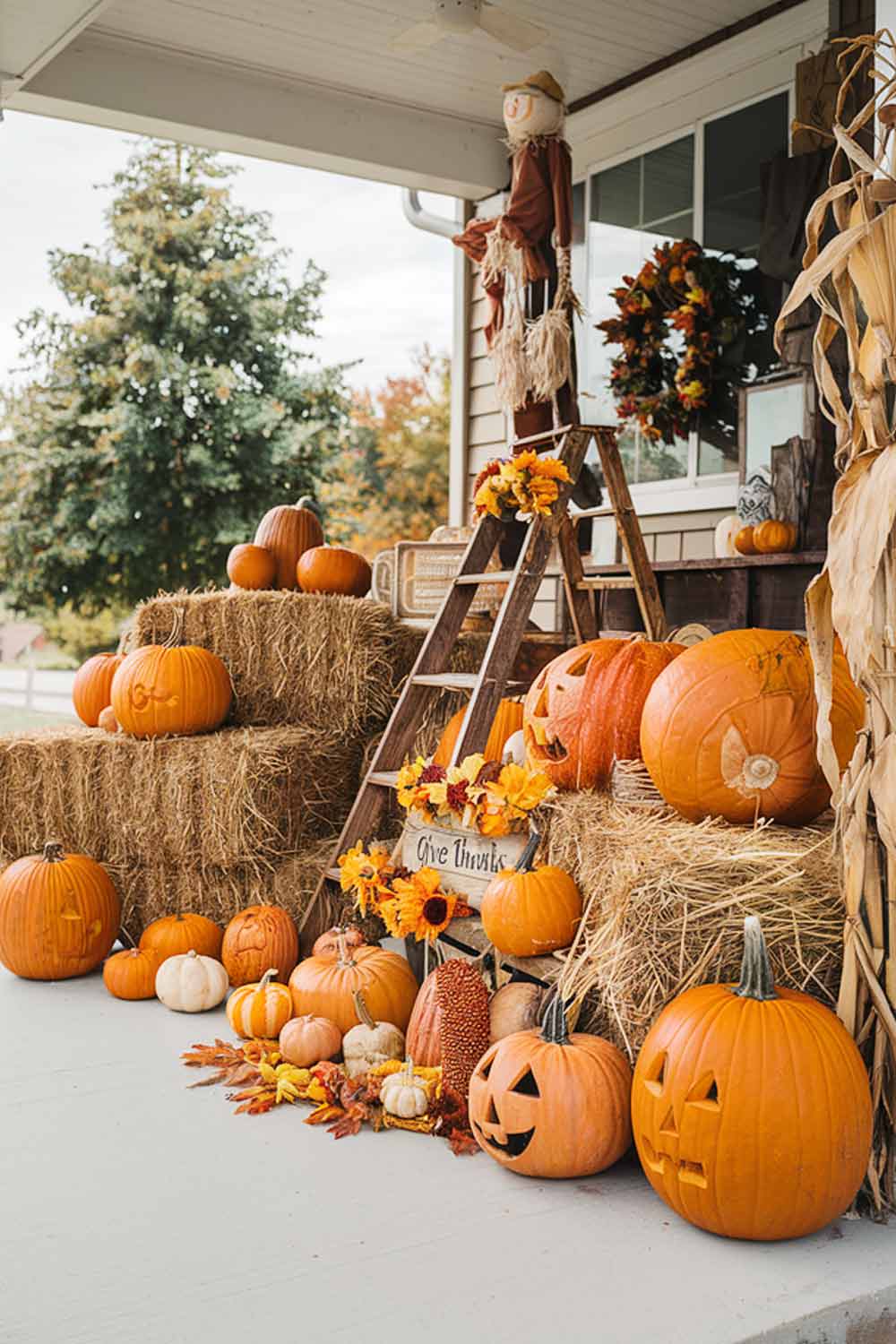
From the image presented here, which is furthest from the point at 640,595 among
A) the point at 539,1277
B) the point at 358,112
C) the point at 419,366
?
the point at 419,366

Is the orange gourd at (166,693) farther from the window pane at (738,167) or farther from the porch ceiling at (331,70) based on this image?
the window pane at (738,167)

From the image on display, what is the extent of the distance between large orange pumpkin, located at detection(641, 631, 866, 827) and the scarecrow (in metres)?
1.96

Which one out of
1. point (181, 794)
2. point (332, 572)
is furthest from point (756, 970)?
point (332, 572)

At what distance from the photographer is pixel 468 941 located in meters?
3.18

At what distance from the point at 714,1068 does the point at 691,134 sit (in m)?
4.20

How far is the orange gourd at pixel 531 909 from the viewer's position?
280 centimetres

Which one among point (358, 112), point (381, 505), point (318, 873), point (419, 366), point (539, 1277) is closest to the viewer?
point (539, 1277)

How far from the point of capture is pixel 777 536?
406 centimetres

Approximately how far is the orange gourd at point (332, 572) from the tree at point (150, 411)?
10.8m

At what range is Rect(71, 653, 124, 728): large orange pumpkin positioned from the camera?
4.83 m

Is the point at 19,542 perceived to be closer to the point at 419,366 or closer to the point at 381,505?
the point at 381,505

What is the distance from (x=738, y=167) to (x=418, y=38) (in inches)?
53.8

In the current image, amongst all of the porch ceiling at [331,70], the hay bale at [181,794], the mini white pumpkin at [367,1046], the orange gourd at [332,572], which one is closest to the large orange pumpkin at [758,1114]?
the mini white pumpkin at [367,1046]

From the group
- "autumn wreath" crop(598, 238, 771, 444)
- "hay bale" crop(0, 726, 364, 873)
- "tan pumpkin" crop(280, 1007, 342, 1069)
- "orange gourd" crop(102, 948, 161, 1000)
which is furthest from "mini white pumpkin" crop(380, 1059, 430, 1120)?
"autumn wreath" crop(598, 238, 771, 444)
